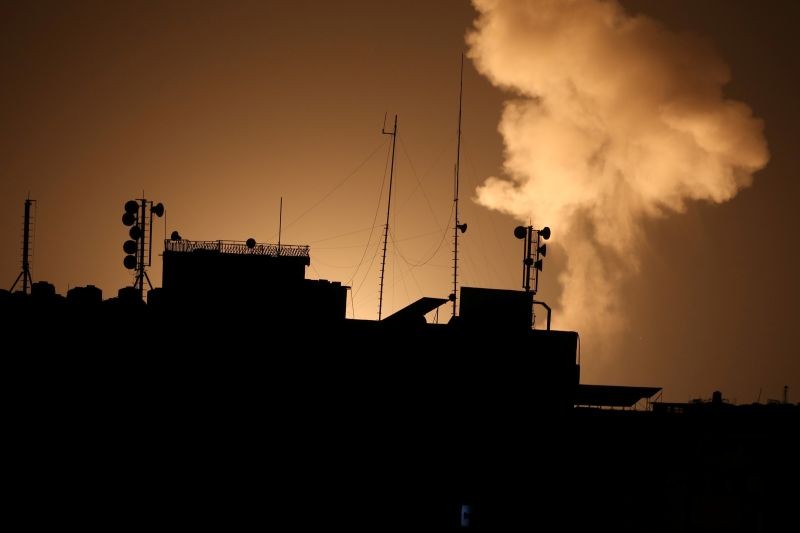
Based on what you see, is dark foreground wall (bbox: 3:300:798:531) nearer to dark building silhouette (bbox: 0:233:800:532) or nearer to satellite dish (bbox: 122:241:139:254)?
dark building silhouette (bbox: 0:233:800:532)

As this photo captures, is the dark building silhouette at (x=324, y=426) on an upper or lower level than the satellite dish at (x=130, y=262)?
lower

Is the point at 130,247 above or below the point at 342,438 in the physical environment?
above

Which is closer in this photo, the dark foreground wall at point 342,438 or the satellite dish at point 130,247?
the dark foreground wall at point 342,438

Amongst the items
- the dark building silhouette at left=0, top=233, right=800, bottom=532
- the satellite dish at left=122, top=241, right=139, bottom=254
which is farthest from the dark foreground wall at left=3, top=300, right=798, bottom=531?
the satellite dish at left=122, top=241, right=139, bottom=254

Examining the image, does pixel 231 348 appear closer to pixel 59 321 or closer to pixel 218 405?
pixel 218 405

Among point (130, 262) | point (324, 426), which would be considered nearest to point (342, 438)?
point (324, 426)

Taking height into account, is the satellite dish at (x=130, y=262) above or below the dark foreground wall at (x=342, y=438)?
above

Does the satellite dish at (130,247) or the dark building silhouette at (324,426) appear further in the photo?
the satellite dish at (130,247)

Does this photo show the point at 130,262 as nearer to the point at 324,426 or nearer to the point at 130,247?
the point at 130,247

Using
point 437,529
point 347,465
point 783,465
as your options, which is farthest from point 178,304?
point 783,465

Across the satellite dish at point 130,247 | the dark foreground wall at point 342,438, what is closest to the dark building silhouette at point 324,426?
the dark foreground wall at point 342,438

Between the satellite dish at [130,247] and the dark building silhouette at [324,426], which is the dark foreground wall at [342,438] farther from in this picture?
the satellite dish at [130,247]

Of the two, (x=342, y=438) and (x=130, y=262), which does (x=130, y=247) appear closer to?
(x=130, y=262)

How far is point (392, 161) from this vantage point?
193 feet
